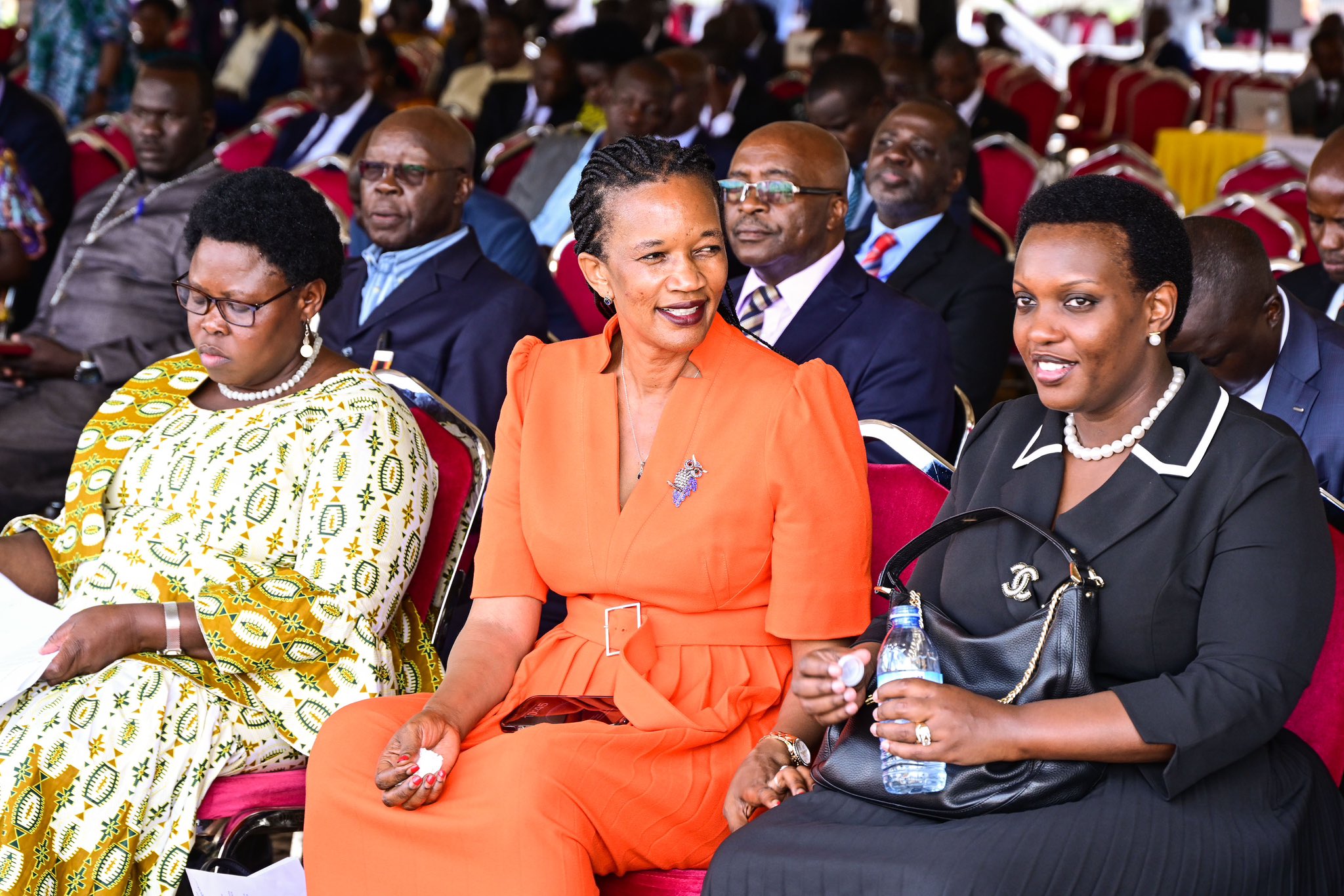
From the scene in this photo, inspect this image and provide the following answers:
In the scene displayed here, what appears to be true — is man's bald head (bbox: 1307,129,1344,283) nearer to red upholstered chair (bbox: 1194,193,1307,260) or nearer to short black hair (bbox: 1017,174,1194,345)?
red upholstered chair (bbox: 1194,193,1307,260)

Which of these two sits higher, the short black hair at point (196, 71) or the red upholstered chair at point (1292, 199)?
the short black hair at point (196, 71)

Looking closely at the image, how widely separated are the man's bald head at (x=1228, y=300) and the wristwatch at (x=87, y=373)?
2887 mm

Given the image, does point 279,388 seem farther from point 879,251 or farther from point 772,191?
point 879,251

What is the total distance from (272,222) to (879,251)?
2.29 metres

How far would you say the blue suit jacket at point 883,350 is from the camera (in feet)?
10.9

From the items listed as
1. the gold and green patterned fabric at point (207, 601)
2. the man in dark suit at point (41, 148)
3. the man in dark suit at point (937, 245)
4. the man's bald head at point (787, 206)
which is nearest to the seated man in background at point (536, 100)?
the man in dark suit at point (41, 148)

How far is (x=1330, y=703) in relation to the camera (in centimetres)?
215

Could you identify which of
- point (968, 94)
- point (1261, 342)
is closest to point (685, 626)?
point (1261, 342)

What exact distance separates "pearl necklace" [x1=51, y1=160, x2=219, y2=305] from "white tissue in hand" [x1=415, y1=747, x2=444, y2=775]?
2.98 metres

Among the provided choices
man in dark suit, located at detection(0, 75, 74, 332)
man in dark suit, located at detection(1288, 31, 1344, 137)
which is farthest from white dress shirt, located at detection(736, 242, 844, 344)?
man in dark suit, located at detection(1288, 31, 1344, 137)

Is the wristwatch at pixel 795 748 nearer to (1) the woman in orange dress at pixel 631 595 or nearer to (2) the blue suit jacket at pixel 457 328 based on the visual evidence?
(1) the woman in orange dress at pixel 631 595

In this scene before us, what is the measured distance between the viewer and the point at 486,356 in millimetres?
3777

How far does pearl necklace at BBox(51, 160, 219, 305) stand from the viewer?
183 inches

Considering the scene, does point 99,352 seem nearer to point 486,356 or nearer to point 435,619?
point 486,356
